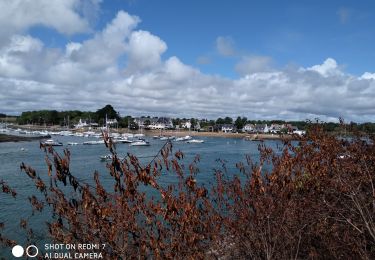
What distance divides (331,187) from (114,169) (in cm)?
411

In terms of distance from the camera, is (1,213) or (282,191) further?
(1,213)

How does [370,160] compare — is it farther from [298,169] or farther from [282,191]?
[282,191]

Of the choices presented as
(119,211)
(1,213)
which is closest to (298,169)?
(119,211)

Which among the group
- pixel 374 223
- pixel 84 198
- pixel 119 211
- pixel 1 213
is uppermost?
pixel 84 198

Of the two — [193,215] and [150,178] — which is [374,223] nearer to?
[193,215]

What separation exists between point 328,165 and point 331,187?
0.38 meters

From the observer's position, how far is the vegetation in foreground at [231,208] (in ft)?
12.8

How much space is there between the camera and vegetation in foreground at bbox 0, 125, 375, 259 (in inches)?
153

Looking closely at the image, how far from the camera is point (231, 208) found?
667 centimetres

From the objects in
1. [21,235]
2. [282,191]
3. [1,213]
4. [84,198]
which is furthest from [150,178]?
[1,213]

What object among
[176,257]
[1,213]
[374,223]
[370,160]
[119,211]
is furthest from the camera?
[1,213]

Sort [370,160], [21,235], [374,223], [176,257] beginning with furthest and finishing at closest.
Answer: [21,235]
[370,160]
[374,223]
[176,257]

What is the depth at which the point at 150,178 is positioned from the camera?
12.2 feet

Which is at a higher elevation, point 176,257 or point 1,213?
point 176,257
